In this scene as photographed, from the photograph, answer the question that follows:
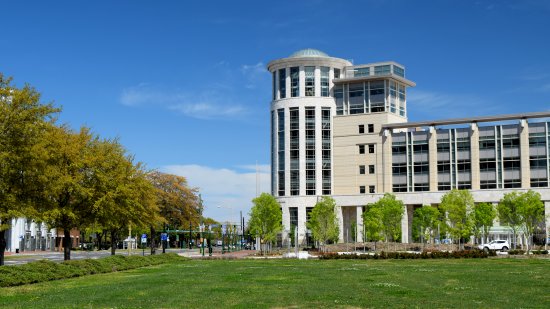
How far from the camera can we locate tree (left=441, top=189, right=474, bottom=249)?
3747 inches

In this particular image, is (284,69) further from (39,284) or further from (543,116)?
(39,284)

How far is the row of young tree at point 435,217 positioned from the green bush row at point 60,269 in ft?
158

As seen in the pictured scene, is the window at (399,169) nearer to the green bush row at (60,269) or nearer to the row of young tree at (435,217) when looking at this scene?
the row of young tree at (435,217)

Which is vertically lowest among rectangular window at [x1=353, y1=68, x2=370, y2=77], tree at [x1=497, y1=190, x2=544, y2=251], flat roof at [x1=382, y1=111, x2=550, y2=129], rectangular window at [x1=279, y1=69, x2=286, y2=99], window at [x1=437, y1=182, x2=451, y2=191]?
tree at [x1=497, y1=190, x2=544, y2=251]

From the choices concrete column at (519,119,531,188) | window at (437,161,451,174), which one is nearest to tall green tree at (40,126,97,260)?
window at (437,161,451,174)

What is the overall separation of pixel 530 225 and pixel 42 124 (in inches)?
2472

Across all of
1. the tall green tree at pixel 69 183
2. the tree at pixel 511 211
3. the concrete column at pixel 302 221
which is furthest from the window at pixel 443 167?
Result: the tall green tree at pixel 69 183

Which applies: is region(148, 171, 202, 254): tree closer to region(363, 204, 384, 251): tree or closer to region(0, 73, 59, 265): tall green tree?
region(363, 204, 384, 251): tree

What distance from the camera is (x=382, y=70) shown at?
129 m

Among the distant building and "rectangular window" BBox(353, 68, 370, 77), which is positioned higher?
"rectangular window" BBox(353, 68, 370, 77)

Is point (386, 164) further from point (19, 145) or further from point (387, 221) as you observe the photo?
point (19, 145)

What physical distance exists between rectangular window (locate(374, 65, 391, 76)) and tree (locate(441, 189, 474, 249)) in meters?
35.3

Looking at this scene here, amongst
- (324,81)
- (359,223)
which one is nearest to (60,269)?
(359,223)

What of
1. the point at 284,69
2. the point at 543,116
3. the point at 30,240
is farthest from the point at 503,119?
the point at 30,240
